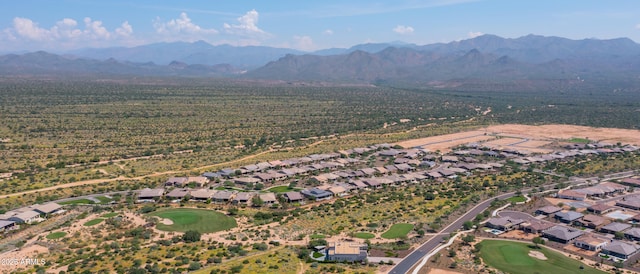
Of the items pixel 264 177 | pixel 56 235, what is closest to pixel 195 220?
pixel 56 235

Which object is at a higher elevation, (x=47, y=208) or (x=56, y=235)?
(x=47, y=208)

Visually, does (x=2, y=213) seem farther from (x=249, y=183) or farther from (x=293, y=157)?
(x=293, y=157)

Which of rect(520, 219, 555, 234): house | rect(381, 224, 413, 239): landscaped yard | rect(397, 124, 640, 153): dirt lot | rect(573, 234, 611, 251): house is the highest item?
rect(397, 124, 640, 153): dirt lot

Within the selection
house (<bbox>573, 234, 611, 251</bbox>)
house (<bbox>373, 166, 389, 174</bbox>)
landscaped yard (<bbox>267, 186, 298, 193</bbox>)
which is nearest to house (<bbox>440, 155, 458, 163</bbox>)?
house (<bbox>373, 166, 389, 174</bbox>)

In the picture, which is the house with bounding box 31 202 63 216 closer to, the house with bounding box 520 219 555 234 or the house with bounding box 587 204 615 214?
the house with bounding box 520 219 555 234

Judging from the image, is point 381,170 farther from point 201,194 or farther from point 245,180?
point 201,194

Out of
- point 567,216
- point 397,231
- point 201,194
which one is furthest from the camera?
point 201,194

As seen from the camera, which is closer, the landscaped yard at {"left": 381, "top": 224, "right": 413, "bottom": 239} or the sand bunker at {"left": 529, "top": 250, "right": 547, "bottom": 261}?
the sand bunker at {"left": 529, "top": 250, "right": 547, "bottom": 261}
